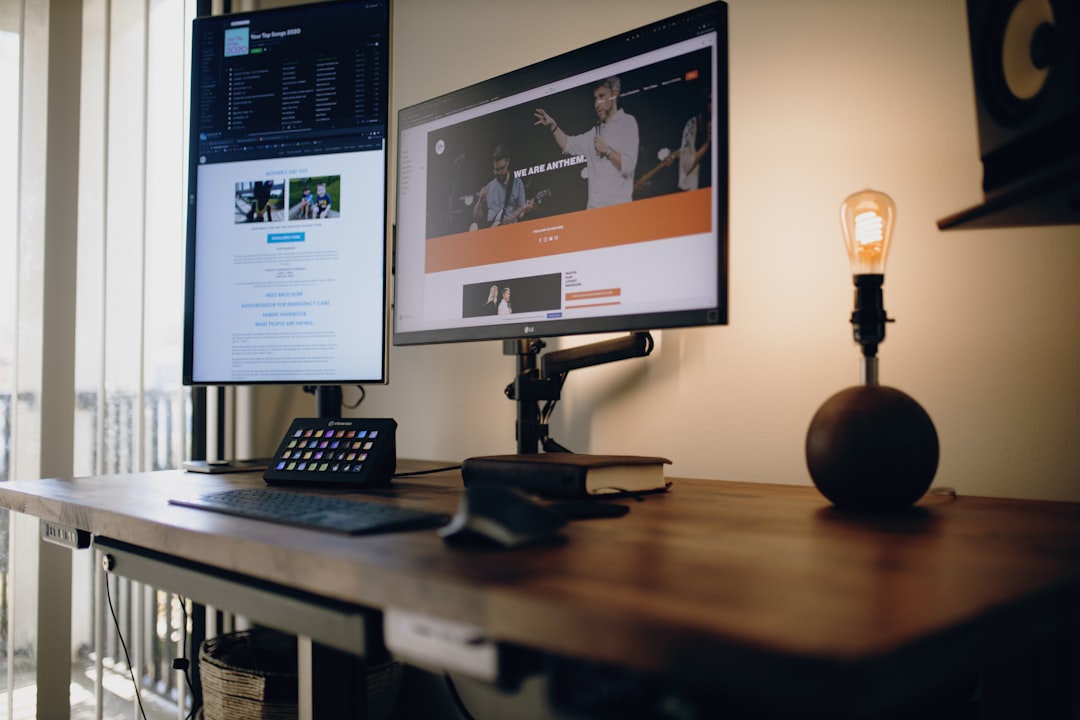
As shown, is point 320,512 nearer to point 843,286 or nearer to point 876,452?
point 876,452

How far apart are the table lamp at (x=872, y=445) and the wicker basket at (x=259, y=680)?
39.2 inches

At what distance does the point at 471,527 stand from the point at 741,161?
849mm

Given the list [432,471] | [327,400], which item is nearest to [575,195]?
[432,471]

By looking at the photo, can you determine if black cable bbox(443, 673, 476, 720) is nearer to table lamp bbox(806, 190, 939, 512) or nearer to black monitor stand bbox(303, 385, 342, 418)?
black monitor stand bbox(303, 385, 342, 418)

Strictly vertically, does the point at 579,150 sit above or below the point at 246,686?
above

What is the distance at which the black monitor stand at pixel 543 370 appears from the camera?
1.19 metres

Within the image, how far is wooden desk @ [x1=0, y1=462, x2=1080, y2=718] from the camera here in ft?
1.13

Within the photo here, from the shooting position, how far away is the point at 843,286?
1.11 meters

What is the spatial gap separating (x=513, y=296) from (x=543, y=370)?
0.16 meters

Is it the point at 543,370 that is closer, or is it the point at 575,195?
the point at 575,195

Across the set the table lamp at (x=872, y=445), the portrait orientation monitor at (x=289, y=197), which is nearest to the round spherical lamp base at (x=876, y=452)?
the table lamp at (x=872, y=445)

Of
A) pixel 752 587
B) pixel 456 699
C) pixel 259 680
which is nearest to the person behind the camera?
pixel 752 587

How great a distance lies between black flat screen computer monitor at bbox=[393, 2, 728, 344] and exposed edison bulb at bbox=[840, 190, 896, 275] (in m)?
0.16

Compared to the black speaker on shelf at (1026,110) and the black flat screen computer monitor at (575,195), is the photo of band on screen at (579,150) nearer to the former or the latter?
the black flat screen computer monitor at (575,195)
